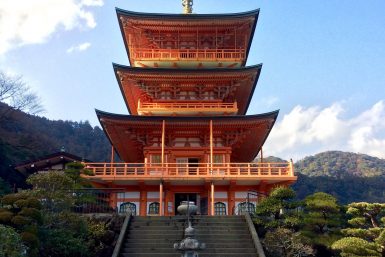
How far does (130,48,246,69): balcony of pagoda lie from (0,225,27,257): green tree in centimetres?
1971

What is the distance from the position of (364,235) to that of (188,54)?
60.7 ft

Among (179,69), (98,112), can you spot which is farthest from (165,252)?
(179,69)

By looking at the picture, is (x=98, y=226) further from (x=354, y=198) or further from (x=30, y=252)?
(x=354, y=198)

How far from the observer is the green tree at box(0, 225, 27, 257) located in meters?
13.0

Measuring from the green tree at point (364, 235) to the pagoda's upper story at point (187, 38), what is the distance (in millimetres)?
15120

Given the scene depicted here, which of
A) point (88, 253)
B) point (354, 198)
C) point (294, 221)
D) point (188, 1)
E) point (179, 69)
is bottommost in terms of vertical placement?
point (88, 253)

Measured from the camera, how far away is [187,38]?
32750 mm

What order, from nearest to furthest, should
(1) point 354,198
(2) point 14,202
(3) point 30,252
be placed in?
1. (3) point 30,252
2. (2) point 14,202
3. (1) point 354,198

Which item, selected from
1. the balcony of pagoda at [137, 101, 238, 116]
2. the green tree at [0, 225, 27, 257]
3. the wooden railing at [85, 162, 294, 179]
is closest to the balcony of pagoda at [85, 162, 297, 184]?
the wooden railing at [85, 162, 294, 179]

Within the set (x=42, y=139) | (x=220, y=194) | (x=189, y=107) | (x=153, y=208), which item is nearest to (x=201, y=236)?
(x=220, y=194)

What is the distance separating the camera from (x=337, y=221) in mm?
20266

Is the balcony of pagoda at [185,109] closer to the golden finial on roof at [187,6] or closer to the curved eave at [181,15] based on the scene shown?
the curved eave at [181,15]

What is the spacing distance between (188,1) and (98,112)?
14627 millimetres

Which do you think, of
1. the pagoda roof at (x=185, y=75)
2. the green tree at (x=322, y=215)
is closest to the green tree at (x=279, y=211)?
the green tree at (x=322, y=215)
